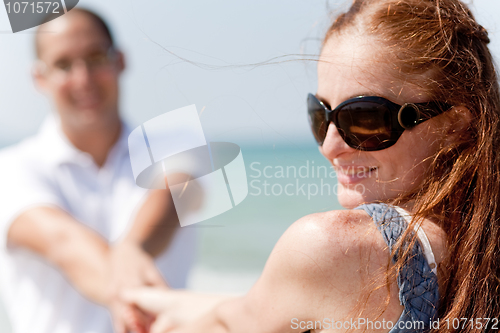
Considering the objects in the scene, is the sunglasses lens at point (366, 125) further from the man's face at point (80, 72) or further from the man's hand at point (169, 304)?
the man's face at point (80, 72)

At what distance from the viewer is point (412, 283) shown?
2.05 feet

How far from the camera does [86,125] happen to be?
6.13 ft

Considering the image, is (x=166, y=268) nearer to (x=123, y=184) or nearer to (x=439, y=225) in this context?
(x=123, y=184)

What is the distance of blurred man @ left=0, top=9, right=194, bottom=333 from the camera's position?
1.69m

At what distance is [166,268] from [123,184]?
524mm

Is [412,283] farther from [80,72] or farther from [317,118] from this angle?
[80,72]
